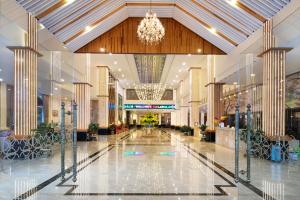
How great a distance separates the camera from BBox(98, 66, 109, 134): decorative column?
21.0 m

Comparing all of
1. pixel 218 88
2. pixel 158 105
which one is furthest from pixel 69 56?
pixel 158 105

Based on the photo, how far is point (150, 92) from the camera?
36.2 metres

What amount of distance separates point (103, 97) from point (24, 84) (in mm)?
12385

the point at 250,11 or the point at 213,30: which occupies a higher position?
the point at 213,30

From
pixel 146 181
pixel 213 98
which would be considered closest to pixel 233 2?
pixel 146 181

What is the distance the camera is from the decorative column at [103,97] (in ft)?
68.8

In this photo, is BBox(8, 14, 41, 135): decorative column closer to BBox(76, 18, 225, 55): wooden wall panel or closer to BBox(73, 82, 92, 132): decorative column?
BBox(76, 18, 225, 55): wooden wall panel

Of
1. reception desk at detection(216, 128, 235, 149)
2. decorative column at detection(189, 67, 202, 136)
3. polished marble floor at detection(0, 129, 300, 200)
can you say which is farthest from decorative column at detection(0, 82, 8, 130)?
reception desk at detection(216, 128, 235, 149)

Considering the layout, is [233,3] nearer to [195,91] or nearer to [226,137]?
[226,137]

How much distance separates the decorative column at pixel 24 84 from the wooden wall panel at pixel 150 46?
5023 mm

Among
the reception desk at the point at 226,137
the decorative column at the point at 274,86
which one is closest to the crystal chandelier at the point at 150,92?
the reception desk at the point at 226,137

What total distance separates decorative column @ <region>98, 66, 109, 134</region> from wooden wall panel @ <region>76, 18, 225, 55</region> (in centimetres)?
716

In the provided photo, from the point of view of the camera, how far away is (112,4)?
11.7 meters

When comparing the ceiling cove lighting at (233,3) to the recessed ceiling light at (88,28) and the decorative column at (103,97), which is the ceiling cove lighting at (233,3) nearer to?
the recessed ceiling light at (88,28)
